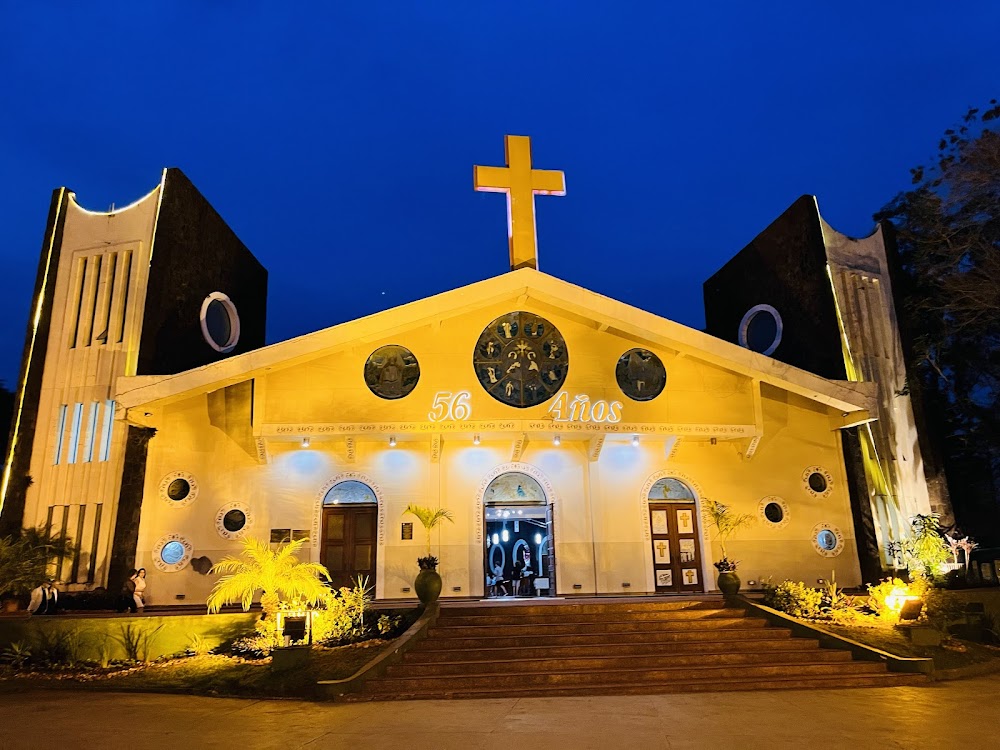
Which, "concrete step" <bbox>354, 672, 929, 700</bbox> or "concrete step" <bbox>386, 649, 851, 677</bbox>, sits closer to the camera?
"concrete step" <bbox>354, 672, 929, 700</bbox>

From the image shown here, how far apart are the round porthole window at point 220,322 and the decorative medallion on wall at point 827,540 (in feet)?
48.1

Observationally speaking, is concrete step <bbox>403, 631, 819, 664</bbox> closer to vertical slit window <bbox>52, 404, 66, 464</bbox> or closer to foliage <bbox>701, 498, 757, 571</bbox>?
foliage <bbox>701, 498, 757, 571</bbox>

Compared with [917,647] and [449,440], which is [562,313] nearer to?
[449,440]

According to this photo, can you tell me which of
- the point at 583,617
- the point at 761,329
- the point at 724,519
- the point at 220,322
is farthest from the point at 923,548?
the point at 220,322

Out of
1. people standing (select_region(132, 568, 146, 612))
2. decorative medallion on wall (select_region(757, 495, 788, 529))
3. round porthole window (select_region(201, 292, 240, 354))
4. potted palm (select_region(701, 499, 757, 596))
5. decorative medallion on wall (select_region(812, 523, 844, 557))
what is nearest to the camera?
people standing (select_region(132, 568, 146, 612))

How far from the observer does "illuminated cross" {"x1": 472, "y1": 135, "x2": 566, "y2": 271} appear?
15.9 m

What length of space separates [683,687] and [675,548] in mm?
6601

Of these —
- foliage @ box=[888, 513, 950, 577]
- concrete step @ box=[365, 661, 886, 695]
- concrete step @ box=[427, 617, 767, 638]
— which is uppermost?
foliage @ box=[888, 513, 950, 577]

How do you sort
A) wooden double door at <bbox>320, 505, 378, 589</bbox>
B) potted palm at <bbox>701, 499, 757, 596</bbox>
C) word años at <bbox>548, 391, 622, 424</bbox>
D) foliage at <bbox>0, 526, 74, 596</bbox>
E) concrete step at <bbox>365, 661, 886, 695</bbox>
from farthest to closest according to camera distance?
potted palm at <bbox>701, 499, 757, 596</bbox> → wooden double door at <bbox>320, 505, 378, 589</bbox> → word años at <bbox>548, 391, 622, 424</bbox> → foliage at <bbox>0, 526, 74, 596</bbox> → concrete step at <bbox>365, 661, 886, 695</bbox>

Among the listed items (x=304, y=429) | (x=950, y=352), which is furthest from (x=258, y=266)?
(x=950, y=352)

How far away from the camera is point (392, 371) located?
50.1ft

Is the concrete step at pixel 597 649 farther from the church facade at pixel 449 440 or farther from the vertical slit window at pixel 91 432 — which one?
the vertical slit window at pixel 91 432

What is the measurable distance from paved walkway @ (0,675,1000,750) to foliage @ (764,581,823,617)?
3.11 m

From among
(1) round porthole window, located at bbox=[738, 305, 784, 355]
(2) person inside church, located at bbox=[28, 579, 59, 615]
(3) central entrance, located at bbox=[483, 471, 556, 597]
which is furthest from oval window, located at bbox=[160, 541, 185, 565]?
(1) round porthole window, located at bbox=[738, 305, 784, 355]
